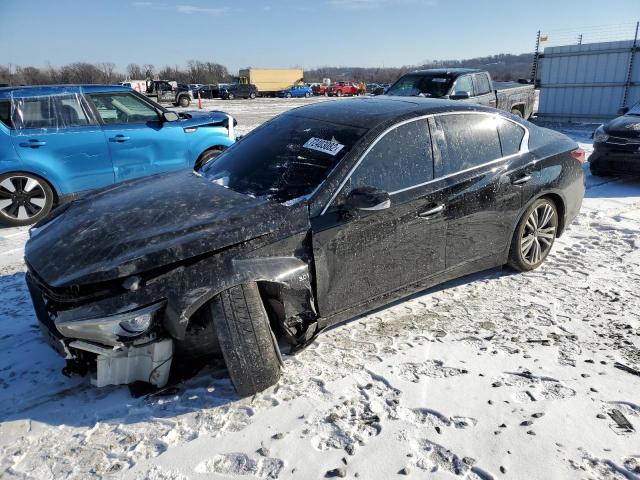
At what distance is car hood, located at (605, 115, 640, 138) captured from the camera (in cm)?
766

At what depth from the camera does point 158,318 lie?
2598 millimetres

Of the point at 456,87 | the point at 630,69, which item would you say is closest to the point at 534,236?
the point at 456,87

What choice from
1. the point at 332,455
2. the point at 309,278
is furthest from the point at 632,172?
the point at 332,455

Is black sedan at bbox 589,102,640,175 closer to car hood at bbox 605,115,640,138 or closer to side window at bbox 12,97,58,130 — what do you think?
car hood at bbox 605,115,640,138

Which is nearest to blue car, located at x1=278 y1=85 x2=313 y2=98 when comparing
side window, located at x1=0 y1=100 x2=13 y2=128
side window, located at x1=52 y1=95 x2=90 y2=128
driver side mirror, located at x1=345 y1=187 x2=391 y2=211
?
side window, located at x1=52 y1=95 x2=90 y2=128

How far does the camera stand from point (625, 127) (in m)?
7.80

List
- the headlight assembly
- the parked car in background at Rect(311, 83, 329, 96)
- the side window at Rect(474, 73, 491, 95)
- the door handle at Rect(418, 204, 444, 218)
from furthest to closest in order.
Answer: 1. the parked car in background at Rect(311, 83, 329, 96)
2. the side window at Rect(474, 73, 491, 95)
3. the door handle at Rect(418, 204, 444, 218)
4. the headlight assembly

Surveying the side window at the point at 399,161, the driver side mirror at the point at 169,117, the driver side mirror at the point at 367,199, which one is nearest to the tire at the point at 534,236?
the side window at the point at 399,161

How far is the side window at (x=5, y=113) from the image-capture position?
6.02m

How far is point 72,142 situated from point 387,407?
556 cm

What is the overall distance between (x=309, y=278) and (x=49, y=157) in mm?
4862

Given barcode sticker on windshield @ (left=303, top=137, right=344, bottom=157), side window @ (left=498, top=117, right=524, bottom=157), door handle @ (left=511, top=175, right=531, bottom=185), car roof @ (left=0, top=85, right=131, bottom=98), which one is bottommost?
door handle @ (left=511, top=175, right=531, bottom=185)

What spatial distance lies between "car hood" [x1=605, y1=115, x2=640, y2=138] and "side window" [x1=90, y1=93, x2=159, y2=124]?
7391mm

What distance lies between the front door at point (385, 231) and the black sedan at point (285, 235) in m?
0.01
